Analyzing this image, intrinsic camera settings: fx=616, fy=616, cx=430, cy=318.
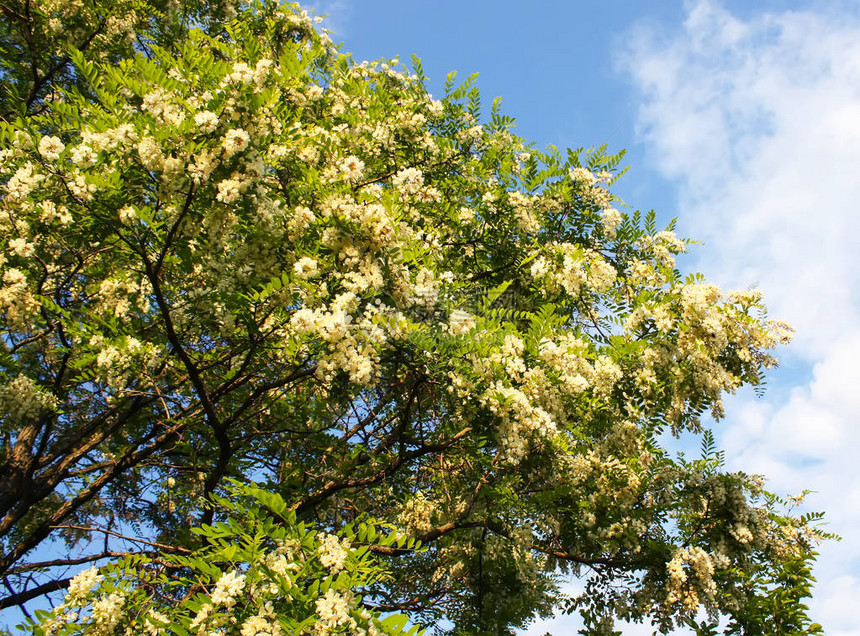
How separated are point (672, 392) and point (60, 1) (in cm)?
797

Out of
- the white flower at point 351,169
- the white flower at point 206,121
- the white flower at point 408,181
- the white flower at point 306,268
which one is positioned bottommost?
the white flower at point 306,268

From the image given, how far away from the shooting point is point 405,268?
15.4ft

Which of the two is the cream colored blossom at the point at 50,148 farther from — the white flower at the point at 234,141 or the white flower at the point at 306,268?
the white flower at the point at 306,268

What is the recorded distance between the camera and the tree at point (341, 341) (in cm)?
442

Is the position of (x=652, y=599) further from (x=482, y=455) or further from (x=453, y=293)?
(x=453, y=293)

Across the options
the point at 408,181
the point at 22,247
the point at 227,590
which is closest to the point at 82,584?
the point at 227,590

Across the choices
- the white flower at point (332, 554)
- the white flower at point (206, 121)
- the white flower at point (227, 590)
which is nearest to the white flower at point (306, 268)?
Result: the white flower at point (206, 121)

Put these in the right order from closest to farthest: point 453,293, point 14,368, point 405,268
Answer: point 405,268 < point 453,293 < point 14,368

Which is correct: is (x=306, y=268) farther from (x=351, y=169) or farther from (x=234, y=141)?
(x=351, y=169)

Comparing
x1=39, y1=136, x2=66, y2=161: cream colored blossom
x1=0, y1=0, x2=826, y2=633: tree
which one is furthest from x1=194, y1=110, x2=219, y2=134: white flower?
x1=39, y1=136, x2=66, y2=161: cream colored blossom

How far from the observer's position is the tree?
4418mm

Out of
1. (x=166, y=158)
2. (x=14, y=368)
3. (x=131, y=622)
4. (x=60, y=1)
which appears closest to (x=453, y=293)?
(x=166, y=158)

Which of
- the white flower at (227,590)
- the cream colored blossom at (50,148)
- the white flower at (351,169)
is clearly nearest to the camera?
the white flower at (227,590)

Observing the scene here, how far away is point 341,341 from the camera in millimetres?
4297
